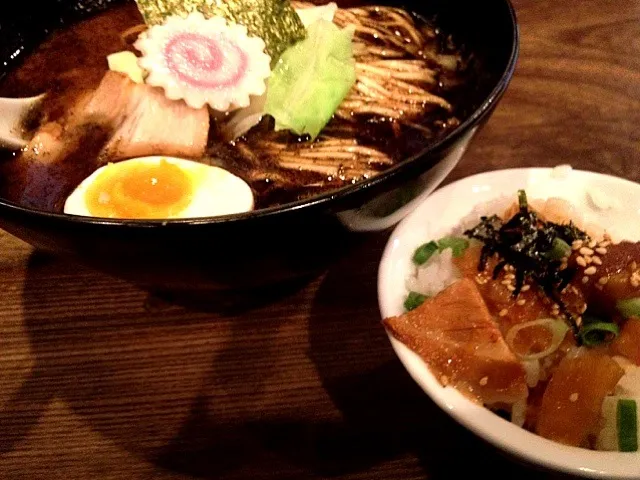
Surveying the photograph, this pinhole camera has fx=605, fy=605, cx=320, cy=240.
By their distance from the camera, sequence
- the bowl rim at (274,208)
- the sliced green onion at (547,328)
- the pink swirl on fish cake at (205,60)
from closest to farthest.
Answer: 1. the bowl rim at (274,208)
2. the sliced green onion at (547,328)
3. the pink swirl on fish cake at (205,60)

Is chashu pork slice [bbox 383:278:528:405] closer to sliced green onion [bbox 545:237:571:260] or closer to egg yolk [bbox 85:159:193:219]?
sliced green onion [bbox 545:237:571:260]

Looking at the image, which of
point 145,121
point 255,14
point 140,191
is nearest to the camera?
point 140,191

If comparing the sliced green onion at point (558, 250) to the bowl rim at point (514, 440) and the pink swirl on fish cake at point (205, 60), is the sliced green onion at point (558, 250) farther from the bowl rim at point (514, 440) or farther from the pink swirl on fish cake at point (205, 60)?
the pink swirl on fish cake at point (205, 60)

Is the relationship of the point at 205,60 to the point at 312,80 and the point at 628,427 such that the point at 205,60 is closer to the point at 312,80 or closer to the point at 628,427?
the point at 312,80

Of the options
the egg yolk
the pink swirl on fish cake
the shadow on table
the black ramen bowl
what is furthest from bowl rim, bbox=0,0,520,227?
the pink swirl on fish cake

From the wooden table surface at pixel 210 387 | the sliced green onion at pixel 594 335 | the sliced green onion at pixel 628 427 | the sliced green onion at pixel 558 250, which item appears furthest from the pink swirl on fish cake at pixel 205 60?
the sliced green onion at pixel 628 427

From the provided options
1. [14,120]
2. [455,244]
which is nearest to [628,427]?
[455,244]

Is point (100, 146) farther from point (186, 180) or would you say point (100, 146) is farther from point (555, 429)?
point (555, 429)
